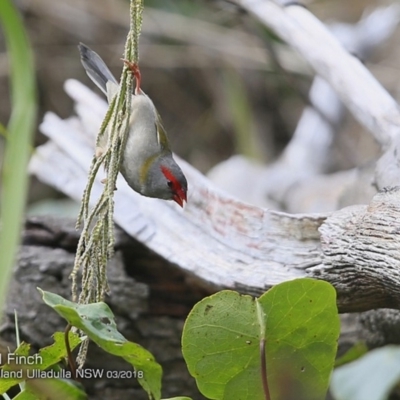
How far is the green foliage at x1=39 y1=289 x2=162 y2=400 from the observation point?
3.49 feet

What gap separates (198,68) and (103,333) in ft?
12.7

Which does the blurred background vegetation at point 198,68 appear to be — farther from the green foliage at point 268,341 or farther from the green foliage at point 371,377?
the green foliage at point 268,341

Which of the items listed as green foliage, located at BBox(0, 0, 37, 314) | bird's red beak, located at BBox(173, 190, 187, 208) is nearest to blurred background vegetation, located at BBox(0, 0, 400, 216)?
bird's red beak, located at BBox(173, 190, 187, 208)

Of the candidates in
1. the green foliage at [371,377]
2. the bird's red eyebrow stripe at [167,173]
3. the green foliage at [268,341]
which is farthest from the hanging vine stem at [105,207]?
the green foliage at [371,377]

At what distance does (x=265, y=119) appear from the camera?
5043 millimetres

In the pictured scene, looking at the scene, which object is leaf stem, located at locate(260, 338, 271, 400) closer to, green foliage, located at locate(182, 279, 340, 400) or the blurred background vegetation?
green foliage, located at locate(182, 279, 340, 400)

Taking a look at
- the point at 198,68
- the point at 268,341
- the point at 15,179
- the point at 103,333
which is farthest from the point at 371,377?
the point at 198,68

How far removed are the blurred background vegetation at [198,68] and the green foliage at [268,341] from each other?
2.84 meters

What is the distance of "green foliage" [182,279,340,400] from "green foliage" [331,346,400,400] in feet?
0.61

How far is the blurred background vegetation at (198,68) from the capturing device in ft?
14.2

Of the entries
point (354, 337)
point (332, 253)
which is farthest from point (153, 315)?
point (332, 253)

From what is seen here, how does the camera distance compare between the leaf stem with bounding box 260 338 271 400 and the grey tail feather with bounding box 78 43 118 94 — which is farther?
the grey tail feather with bounding box 78 43 118 94

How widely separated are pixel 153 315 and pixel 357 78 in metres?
0.85

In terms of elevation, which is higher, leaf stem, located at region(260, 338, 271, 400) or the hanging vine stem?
the hanging vine stem
